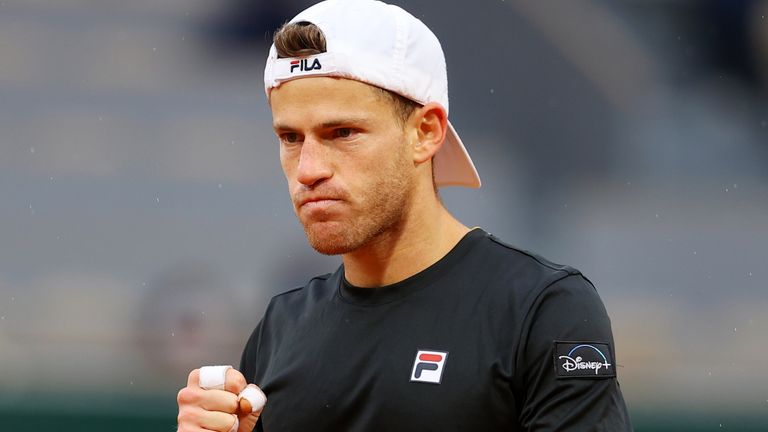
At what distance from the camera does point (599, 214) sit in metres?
5.48

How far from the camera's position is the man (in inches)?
79.9

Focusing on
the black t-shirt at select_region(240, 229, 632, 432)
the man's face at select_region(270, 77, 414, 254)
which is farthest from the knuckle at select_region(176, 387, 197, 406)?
the man's face at select_region(270, 77, 414, 254)

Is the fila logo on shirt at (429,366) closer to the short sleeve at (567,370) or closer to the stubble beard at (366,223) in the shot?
the short sleeve at (567,370)

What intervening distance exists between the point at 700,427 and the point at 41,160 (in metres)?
3.49

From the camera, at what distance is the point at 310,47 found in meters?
2.26

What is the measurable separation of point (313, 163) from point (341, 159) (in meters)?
0.06

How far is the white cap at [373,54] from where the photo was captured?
2.22 metres

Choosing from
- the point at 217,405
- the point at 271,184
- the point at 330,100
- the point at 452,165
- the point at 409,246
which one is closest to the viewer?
the point at 217,405

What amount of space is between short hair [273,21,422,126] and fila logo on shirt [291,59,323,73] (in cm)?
2

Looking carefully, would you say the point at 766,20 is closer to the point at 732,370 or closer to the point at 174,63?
the point at 732,370

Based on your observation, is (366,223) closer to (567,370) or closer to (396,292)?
(396,292)

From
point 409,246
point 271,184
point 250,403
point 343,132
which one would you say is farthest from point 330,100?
point 271,184

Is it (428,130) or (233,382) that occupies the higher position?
(428,130)

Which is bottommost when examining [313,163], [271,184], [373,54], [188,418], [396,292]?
[188,418]
